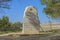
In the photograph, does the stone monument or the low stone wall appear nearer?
the stone monument

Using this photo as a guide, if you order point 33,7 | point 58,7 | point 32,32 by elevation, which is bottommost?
point 32,32

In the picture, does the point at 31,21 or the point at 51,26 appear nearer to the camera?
the point at 31,21

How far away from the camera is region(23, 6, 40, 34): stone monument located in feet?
127

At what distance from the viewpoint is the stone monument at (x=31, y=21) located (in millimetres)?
38572

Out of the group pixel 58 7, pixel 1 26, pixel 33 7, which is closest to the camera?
pixel 58 7

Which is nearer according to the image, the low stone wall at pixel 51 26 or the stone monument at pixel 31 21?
the stone monument at pixel 31 21

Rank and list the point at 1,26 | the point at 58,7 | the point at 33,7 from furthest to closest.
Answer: the point at 1,26, the point at 33,7, the point at 58,7

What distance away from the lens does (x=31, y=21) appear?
3916cm

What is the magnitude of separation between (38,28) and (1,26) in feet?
55.2

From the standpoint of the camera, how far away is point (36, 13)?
38.8 m

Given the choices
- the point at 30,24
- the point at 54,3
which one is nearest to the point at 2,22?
the point at 30,24

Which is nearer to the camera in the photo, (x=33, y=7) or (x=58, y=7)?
(x=58, y=7)

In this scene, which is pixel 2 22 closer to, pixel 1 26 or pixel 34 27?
pixel 1 26

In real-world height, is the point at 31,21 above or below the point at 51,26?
above
